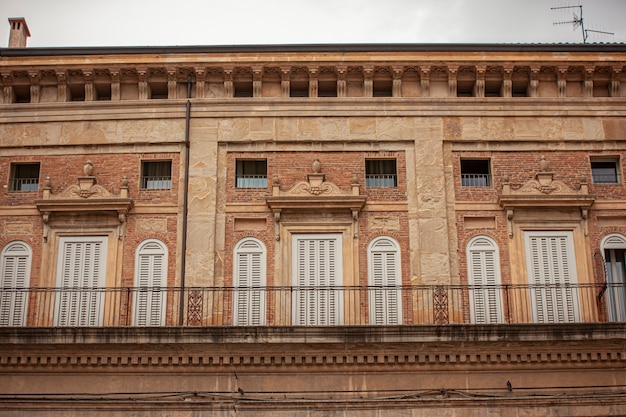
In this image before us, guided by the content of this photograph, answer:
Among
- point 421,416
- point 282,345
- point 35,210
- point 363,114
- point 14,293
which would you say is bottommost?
point 421,416

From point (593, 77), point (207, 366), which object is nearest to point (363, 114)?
point (593, 77)

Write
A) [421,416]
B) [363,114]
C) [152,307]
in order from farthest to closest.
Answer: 1. [363,114]
2. [152,307]
3. [421,416]

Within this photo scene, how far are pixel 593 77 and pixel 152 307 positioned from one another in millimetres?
11440

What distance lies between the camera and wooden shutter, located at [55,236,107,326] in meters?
A: 21.4

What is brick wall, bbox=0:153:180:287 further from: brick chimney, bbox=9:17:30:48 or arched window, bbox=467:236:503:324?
arched window, bbox=467:236:503:324

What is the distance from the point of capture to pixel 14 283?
21.7 m

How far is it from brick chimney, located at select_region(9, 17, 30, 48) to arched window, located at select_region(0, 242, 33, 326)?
612 cm

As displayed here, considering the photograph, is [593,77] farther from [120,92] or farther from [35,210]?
[35,210]

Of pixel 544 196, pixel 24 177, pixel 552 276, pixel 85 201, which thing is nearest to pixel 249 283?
pixel 85 201

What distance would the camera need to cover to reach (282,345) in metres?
19.7

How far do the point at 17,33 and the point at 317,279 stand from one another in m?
10.6

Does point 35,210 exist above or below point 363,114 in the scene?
below

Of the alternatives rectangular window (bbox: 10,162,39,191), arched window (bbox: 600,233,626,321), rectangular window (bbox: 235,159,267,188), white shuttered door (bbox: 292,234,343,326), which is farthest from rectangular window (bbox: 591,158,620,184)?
rectangular window (bbox: 10,162,39,191)

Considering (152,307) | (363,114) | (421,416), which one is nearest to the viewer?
(421,416)
